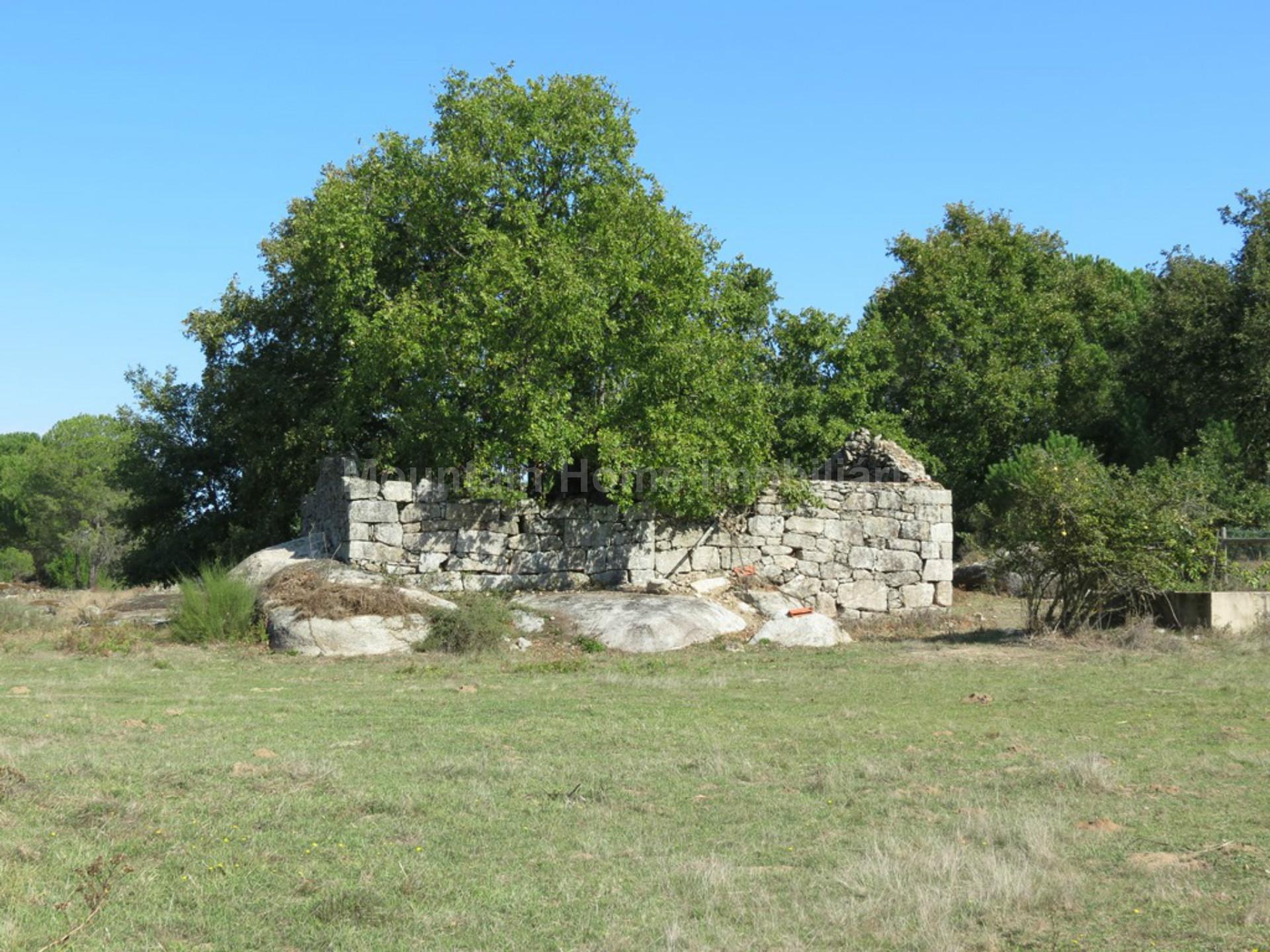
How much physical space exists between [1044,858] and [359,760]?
16.2 feet

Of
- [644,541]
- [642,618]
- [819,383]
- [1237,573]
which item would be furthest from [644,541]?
[819,383]

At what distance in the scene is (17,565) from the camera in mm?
63250

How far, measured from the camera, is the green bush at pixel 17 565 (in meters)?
A: 61.2

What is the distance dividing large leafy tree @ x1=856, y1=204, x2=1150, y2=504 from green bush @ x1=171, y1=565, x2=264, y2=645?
19463 millimetres

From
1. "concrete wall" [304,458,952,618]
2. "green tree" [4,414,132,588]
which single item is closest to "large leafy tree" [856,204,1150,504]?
"concrete wall" [304,458,952,618]

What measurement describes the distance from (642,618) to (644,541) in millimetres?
3256

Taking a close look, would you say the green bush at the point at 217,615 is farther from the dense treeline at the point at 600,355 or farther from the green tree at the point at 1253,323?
the green tree at the point at 1253,323

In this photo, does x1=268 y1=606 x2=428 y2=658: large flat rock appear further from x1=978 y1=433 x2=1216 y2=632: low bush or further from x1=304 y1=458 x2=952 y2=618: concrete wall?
x1=978 y1=433 x2=1216 y2=632: low bush

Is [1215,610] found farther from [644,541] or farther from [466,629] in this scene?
[466,629]

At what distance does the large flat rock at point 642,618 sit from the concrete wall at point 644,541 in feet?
4.31

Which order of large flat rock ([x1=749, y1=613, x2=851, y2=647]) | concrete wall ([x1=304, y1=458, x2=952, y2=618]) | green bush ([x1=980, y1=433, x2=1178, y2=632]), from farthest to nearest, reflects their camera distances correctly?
concrete wall ([x1=304, y1=458, x2=952, y2=618]) → large flat rock ([x1=749, y1=613, x2=851, y2=647]) → green bush ([x1=980, y1=433, x2=1178, y2=632])

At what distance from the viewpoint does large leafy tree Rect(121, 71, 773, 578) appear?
19375mm

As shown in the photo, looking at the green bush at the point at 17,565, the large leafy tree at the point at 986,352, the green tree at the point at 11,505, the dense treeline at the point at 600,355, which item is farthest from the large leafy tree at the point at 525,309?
the green tree at the point at 11,505

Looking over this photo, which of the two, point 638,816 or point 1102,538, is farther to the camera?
point 1102,538
